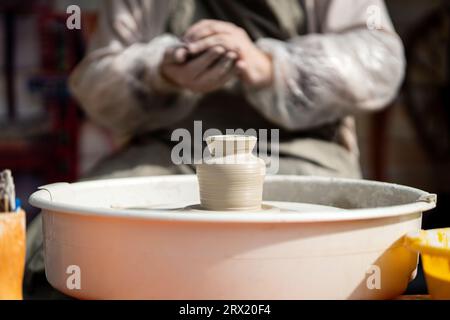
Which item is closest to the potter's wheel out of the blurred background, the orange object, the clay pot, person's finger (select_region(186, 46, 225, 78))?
the clay pot

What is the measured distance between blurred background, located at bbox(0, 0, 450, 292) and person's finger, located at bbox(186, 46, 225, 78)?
83.1 inches

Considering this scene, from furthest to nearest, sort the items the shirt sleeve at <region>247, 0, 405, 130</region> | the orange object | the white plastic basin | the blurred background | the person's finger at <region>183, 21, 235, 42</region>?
the blurred background
the shirt sleeve at <region>247, 0, 405, 130</region>
the person's finger at <region>183, 21, 235, 42</region>
the orange object
the white plastic basin

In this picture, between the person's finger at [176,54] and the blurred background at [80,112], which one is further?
the blurred background at [80,112]

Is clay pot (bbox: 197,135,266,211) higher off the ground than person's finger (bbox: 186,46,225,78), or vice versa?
person's finger (bbox: 186,46,225,78)

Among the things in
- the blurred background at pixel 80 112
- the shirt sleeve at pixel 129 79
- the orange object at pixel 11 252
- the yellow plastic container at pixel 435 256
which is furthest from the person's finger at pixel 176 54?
the blurred background at pixel 80 112

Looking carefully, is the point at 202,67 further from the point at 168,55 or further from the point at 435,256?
the point at 435,256

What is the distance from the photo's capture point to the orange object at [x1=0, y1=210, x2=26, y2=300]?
3.21 ft

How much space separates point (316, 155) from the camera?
5.59 ft

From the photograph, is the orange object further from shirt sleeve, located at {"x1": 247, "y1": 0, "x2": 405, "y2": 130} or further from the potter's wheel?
shirt sleeve, located at {"x1": 247, "y1": 0, "x2": 405, "y2": 130}

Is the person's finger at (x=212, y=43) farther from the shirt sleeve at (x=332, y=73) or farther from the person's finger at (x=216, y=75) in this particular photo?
the shirt sleeve at (x=332, y=73)

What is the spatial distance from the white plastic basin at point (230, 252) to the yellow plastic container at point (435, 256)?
0.02 metres

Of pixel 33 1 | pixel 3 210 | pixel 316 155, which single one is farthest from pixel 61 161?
pixel 3 210

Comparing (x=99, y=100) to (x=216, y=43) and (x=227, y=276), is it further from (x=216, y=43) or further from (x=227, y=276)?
(x=227, y=276)

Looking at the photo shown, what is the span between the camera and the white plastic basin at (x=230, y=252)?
817mm
